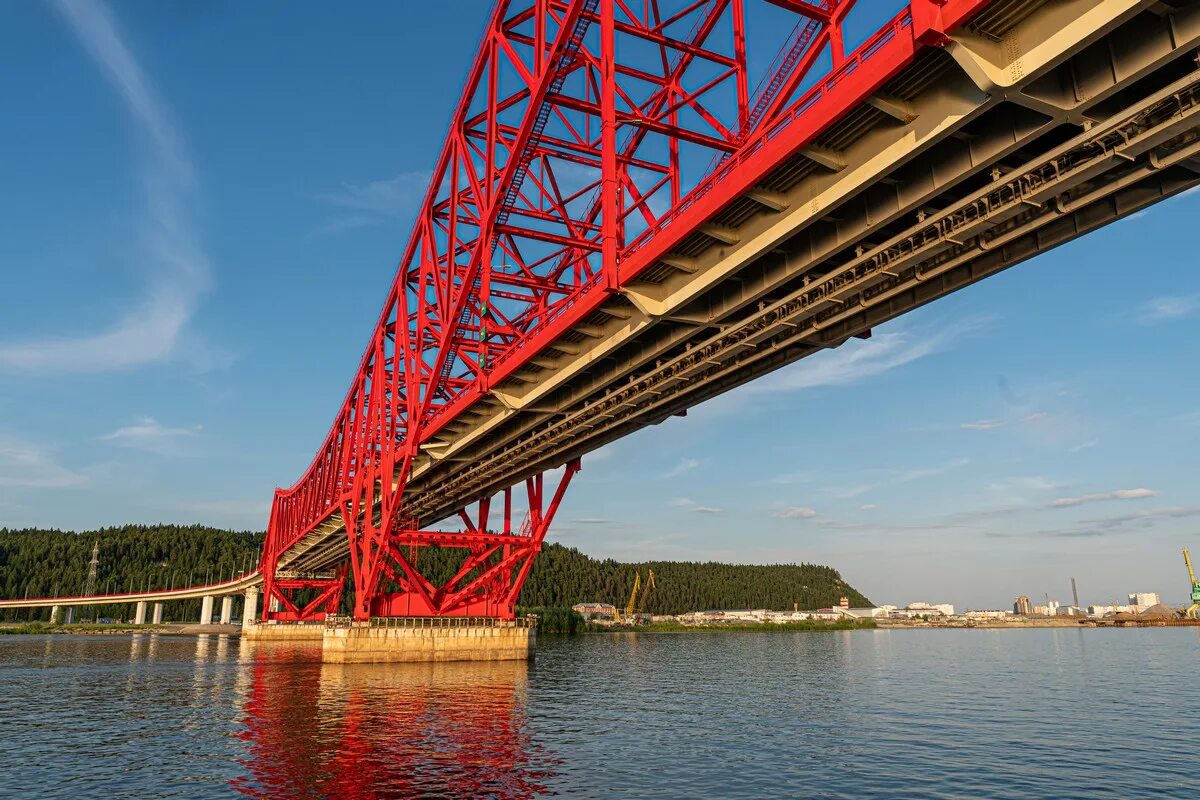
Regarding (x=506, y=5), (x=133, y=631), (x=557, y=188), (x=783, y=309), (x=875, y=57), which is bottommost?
(x=133, y=631)

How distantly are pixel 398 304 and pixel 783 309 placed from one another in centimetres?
4478

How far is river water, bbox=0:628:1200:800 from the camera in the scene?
64.8 feet

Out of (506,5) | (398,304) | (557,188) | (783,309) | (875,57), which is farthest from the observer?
(398,304)

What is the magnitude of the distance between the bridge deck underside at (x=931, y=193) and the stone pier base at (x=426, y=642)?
32359 mm

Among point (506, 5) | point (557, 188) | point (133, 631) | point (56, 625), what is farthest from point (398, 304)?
point (56, 625)

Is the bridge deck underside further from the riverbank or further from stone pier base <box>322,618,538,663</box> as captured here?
the riverbank

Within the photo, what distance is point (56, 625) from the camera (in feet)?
555

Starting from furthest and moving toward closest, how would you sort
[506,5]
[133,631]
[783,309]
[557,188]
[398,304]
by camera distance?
1. [133,631]
2. [398,304]
3. [557,188]
4. [506,5]
5. [783,309]

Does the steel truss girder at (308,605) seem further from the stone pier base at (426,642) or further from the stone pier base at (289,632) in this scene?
the stone pier base at (426,642)

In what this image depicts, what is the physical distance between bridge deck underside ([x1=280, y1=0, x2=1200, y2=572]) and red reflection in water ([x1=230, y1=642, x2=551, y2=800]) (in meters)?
14.3

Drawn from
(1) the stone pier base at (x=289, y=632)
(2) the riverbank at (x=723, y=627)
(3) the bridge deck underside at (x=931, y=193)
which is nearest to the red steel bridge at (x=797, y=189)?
(3) the bridge deck underside at (x=931, y=193)

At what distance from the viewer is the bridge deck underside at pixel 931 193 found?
1422 centimetres

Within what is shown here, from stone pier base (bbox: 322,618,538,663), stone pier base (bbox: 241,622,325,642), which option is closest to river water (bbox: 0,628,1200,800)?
stone pier base (bbox: 322,618,538,663)

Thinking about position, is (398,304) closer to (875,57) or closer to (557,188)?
(557,188)
